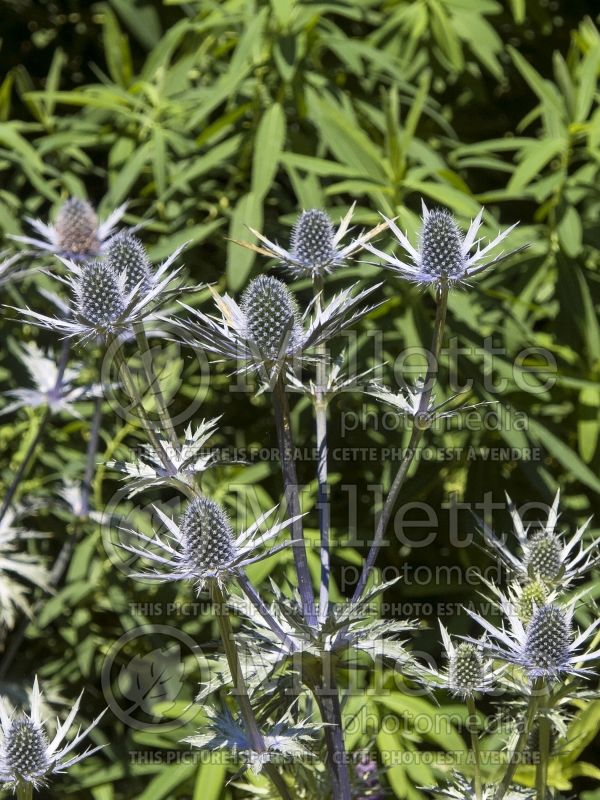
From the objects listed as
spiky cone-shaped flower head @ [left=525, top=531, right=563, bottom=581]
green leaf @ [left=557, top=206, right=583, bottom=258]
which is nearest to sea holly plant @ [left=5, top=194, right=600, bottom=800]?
spiky cone-shaped flower head @ [left=525, top=531, right=563, bottom=581]

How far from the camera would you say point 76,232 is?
5.81 feet

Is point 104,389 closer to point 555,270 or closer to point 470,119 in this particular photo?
point 555,270

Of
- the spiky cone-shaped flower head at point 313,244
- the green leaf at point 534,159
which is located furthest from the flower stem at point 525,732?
the green leaf at point 534,159

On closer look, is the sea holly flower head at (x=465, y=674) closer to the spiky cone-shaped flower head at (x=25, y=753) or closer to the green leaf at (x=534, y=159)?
the spiky cone-shaped flower head at (x=25, y=753)

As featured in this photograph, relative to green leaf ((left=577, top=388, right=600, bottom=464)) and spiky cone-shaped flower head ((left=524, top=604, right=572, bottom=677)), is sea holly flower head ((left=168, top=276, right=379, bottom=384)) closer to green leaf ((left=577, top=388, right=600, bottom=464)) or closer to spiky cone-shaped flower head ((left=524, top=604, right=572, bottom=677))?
spiky cone-shaped flower head ((left=524, top=604, right=572, bottom=677))

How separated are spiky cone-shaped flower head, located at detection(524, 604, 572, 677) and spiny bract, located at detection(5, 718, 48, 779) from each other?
0.59 metres

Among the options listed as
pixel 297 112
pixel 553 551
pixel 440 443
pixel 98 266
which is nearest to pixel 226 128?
pixel 297 112

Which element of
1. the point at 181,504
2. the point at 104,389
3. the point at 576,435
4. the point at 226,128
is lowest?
the point at 181,504

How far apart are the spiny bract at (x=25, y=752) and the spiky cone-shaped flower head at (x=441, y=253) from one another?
74 cm

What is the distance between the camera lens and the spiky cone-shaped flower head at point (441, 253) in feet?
3.84

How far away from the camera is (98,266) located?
1209mm

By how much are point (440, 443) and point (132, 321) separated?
98cm

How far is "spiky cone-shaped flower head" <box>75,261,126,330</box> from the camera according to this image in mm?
1167

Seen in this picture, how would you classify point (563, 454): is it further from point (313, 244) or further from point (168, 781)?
point (168, 781)
